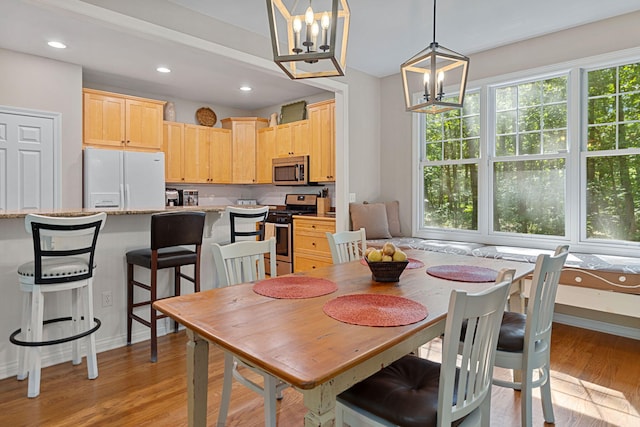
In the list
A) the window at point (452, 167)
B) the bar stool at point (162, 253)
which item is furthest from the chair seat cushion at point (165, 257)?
the window at point (452, 167)

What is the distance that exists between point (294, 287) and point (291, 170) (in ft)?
12.5

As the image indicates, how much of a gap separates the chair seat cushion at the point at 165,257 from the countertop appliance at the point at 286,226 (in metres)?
2.17

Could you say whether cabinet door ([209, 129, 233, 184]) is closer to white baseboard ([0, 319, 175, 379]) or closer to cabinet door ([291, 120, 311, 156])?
cabinet door ([291, 120, 311, 156])

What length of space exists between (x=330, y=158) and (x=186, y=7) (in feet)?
8.05

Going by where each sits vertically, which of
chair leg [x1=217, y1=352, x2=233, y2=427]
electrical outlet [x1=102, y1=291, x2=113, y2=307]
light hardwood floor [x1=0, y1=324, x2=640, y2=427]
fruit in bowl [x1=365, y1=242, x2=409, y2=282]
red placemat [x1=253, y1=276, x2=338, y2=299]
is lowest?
light hardwood floor [x1=0, y1=324, x2=640, y2=427]

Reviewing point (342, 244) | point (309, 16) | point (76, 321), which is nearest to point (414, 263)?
point (342, 244)

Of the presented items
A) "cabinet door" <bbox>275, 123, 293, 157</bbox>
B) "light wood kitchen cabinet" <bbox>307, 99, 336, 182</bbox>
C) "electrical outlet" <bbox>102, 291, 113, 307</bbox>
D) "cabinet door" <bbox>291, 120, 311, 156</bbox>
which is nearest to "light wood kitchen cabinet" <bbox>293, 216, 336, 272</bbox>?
"light wood kitchen cabinet" <bbox>307, 99, 336, 182</bbox>

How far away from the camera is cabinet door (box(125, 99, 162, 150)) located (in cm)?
492

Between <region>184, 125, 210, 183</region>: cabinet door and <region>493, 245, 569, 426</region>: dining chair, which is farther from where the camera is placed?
<region>184, 125, 210, 183</region>: cabinet door

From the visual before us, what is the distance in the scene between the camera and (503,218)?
4.05m

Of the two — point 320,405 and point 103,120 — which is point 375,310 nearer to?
point 320,405

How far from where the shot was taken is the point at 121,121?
4.83 meters

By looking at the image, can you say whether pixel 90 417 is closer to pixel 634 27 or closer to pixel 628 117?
pixel 628 117

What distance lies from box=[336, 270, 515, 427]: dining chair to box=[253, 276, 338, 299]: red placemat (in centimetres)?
44
